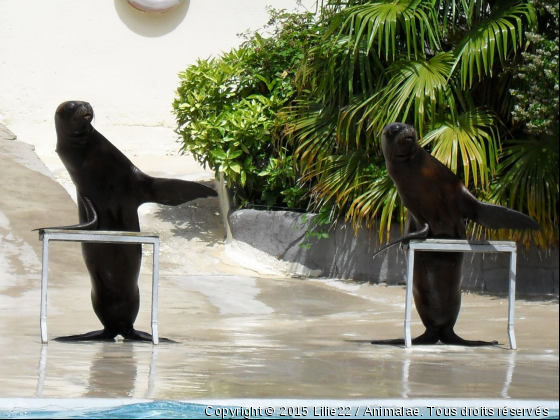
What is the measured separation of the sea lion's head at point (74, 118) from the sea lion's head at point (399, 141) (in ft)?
5.87

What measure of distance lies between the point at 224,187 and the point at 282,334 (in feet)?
15.6

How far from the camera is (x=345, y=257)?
904 cm

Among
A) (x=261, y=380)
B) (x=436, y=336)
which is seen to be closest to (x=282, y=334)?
(x=436, y=336)

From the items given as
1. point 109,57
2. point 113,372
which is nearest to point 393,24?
point 113,372

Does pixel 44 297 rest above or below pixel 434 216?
below

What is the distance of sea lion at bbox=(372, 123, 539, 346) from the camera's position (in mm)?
5152

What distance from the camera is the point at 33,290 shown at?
7656 millimetres

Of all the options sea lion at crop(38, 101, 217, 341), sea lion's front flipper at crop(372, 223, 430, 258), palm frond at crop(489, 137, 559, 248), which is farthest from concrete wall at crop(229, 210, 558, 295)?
sea lion at crop(38, 101, 217, 341)

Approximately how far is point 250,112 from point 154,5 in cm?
429

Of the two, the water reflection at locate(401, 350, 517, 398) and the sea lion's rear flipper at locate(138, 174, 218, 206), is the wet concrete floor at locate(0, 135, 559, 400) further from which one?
the sea lion's rear flipper at locate(138, 174, 218, 206)

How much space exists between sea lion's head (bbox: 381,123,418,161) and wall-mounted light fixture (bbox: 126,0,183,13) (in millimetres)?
8570

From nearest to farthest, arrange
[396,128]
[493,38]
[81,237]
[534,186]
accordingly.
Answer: [81,237] < [396,128] < [534,186] < [493,38]

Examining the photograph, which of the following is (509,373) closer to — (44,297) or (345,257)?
(44,297)

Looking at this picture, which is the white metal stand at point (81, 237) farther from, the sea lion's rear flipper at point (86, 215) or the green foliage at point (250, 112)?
the green foliage at point (250, 112)
